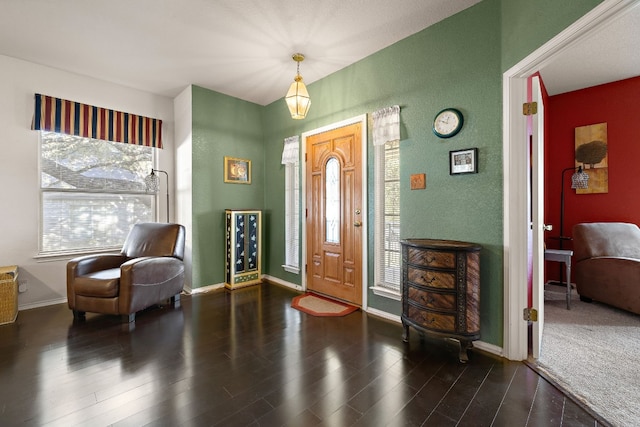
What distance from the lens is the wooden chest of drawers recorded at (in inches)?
82.0

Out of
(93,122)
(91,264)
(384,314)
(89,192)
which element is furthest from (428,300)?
(93,122)

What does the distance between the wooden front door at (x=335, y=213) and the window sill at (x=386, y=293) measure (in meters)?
0.25

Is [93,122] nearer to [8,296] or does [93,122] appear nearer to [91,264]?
[91,264]

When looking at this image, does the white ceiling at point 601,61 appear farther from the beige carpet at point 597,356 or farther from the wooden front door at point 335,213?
the beige carpet at point 597,356

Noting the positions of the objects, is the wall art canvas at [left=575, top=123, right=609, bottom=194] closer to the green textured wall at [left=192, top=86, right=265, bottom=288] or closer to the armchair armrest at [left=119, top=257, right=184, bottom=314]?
the green textured wall at [left=192, top=86, right=265, bottom=288]

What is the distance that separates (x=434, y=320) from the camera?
2.18m

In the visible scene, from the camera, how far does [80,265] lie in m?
2.93

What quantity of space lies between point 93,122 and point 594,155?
6.79 m

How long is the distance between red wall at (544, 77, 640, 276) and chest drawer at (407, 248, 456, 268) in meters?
3.23

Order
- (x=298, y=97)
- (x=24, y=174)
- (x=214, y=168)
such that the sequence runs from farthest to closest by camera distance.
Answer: (x=214, y=168)
(x=24, y=174)
(x=298, y=97)

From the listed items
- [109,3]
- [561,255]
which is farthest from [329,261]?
[109,3]

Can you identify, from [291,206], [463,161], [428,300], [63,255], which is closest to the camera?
[428,300]

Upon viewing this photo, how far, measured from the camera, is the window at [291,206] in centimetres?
409

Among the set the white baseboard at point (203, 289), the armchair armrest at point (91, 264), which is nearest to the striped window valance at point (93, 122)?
the armchair armrest at point (91, 264)
